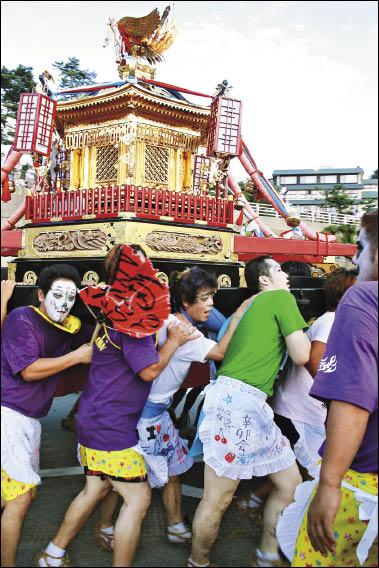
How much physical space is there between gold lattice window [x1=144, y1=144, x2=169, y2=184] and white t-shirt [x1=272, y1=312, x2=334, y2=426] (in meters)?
6.69

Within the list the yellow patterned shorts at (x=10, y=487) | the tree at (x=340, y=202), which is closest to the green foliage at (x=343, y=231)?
the tree at (x=340, y=202)

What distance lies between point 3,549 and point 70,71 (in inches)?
1311

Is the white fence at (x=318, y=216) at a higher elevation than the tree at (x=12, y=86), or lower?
lower

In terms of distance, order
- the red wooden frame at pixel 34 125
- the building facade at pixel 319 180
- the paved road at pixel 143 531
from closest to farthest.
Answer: the paved road at pixel 143 531 → the red wooden frame at pixel 34 125 → the building facade at pixel 319 180

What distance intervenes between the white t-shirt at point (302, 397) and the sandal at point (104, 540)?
4.30ft

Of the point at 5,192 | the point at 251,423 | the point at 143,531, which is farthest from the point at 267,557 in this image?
the point at 5,192

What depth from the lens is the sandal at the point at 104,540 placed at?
2860 mm

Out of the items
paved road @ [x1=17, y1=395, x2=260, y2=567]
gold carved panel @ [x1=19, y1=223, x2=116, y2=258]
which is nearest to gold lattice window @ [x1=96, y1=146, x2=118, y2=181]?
gold carved panel @ [x1=19, y1=223, x2=116, y2=258]

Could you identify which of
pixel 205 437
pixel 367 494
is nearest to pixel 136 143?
pixel 205 437

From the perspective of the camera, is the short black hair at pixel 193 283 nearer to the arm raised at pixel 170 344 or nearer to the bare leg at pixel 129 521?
the arm raised at pixel 170 344

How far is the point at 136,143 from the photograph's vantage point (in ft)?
29.4

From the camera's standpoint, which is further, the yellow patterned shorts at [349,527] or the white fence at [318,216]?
the white fence at [318,216]

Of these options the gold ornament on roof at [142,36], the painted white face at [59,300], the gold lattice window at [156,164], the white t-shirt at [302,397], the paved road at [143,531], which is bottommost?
the paved road at [143,531]

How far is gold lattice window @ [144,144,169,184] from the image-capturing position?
9188mm
